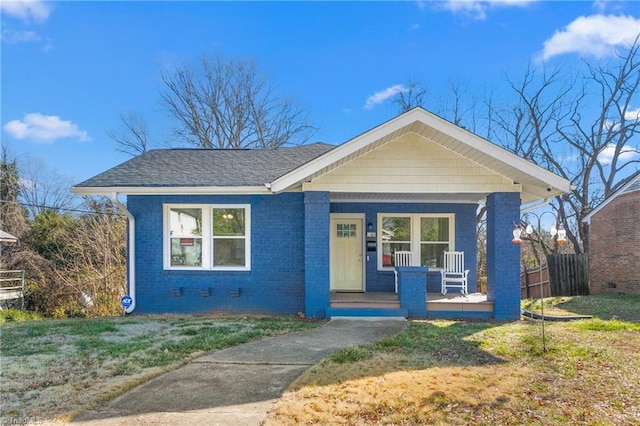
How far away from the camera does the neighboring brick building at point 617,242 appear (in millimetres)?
14000

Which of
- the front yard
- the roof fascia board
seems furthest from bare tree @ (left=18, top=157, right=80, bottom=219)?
the front yard

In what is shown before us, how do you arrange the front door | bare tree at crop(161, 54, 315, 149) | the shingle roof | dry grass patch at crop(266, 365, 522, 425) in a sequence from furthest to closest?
bare tree at crop(161, 54, 315, 149)
the front door
the shingle roof
dry grass patch at crop(266, 365, 522, 425)

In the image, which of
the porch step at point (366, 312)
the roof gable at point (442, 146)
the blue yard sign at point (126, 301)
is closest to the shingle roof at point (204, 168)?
the roof gable at point (442, 146)

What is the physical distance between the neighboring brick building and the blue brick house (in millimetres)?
7860

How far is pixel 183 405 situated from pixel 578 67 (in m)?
24.1

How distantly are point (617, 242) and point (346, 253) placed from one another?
38.3 feet

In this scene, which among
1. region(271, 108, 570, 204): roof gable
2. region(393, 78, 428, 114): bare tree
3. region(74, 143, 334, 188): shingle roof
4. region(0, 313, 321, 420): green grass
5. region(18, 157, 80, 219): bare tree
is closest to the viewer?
region(0, 313, 321, 420): green grass

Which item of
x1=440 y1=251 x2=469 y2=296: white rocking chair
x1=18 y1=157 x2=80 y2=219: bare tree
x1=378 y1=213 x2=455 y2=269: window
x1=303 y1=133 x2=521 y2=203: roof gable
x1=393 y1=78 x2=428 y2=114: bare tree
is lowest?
x1=440 y1=251 x2=469 y2=296: white rocking chair

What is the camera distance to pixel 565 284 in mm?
14586

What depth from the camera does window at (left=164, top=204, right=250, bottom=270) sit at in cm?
880

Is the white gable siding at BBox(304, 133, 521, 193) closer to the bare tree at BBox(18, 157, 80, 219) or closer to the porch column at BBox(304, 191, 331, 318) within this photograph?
the porch column at BBox(304, 191, 331, 318)

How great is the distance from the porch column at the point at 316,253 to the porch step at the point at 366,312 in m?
0.19

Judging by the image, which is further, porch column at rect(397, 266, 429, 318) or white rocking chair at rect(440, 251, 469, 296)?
white rocking chair at rect(440, 251, 469, 296)

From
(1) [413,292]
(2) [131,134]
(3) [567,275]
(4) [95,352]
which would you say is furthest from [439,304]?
(2) [131,134]
